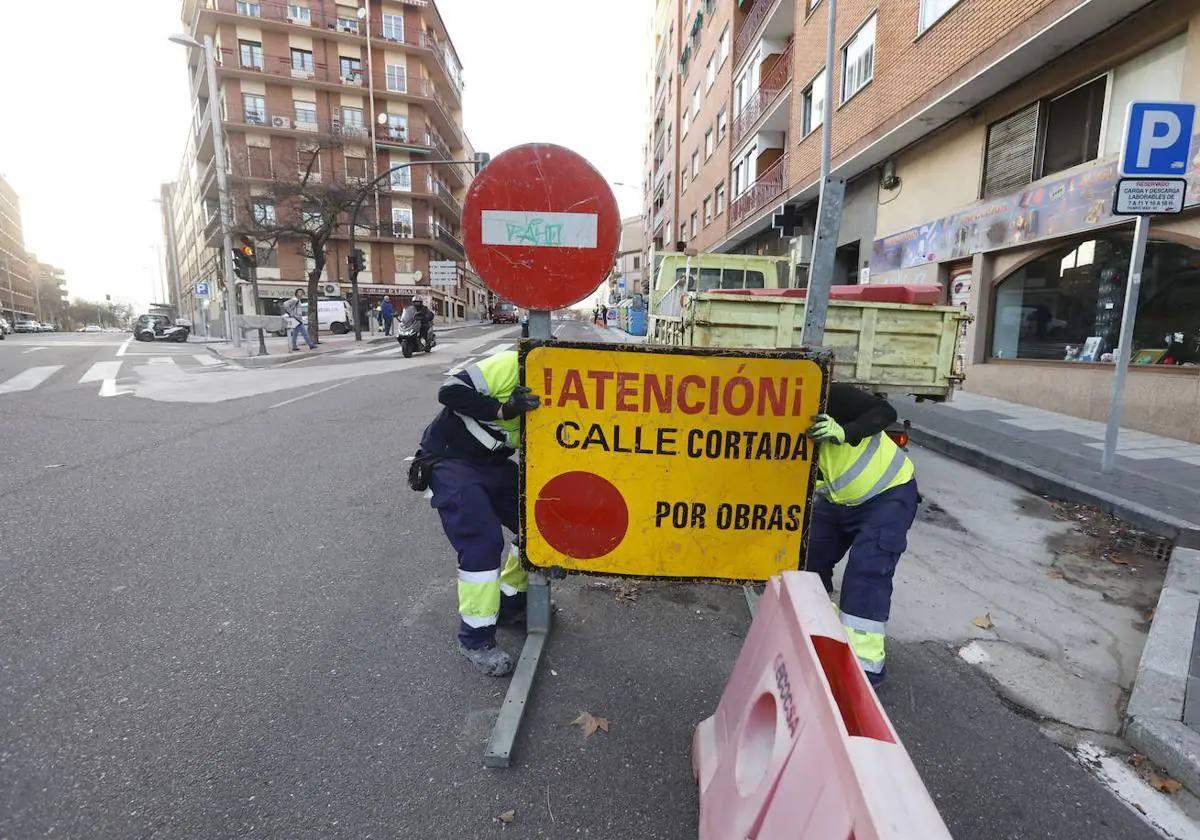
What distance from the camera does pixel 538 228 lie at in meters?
2.42

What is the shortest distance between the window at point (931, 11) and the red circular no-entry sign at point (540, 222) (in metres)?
11.7

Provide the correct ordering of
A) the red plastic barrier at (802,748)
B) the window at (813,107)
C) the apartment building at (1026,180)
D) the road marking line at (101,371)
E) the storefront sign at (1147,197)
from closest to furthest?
1. the red plastic barrier at (802,748)
2. the storefront sign at (1147,197)
3. the apartment building at (1026,180)
4. the road marking line at (101,371)
5. the window at (813,107)

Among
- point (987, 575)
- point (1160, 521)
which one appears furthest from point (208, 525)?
point (1160, 521)

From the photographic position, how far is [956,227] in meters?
11.1

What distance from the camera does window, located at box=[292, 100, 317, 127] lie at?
43.7 m

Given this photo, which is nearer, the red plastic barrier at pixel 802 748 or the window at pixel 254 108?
the red plastic barrier at pixel 802 748

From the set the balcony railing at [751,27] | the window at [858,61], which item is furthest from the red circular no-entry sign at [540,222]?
the balcony railing at [751,27]

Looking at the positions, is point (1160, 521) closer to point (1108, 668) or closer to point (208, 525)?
point (1108, 668)

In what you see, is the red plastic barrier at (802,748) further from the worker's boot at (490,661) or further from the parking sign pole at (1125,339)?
the parking sign pole at (1125,339)

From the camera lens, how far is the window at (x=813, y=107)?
1617 centimetres

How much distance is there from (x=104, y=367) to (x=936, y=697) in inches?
681

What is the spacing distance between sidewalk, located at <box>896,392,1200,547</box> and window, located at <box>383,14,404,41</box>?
49409mm

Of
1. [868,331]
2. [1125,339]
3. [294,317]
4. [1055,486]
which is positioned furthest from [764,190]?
[1055,486]

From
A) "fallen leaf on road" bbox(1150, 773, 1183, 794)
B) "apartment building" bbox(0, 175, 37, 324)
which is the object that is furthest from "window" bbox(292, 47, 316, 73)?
"apartment building" bbox(0, 175, 37, 324)
